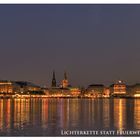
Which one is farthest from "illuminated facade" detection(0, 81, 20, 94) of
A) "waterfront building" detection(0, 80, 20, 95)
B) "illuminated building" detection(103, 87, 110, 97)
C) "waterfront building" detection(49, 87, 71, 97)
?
"illuminated building" detection(103, 87, 110, 97)

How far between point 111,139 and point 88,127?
125 inches

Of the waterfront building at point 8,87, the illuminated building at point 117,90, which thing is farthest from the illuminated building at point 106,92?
the waterfront building at point 8,87

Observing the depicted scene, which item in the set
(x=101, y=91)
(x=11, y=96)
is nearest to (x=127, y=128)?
(x=101, y=91)

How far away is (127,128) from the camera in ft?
22.7

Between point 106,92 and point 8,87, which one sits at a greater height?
point 8,87

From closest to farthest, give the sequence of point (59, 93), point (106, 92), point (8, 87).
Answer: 1. point (8, 87)
2. point (106, 92)
3. point (59, 93)

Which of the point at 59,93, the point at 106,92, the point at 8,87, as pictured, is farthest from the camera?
the point at 59,93

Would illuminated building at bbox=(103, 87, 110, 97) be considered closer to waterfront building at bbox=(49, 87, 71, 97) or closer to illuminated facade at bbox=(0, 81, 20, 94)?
waterfront building at bbox=(49, 87, 71, 97)

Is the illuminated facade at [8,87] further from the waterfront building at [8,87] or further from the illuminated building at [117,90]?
the illuminated building at [117,90]

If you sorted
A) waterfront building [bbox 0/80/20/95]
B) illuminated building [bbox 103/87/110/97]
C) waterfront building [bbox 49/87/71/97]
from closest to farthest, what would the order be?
waterfront building [bbox 0/80/20/95]
illuminated building [bbox 103/87/110/97]
waterfront building [bbox 49/87/71/97]

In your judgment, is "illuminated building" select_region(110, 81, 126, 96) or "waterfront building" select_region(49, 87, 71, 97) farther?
"waterfront building" select_region(49, 87, 71, 97)

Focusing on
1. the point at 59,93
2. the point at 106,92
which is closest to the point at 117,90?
the point at 106,92

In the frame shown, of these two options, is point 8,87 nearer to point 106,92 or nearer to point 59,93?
point 106,92

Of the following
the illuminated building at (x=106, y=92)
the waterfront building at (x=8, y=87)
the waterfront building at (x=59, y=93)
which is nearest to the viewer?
the waterfront building at (x=8, y=87)
